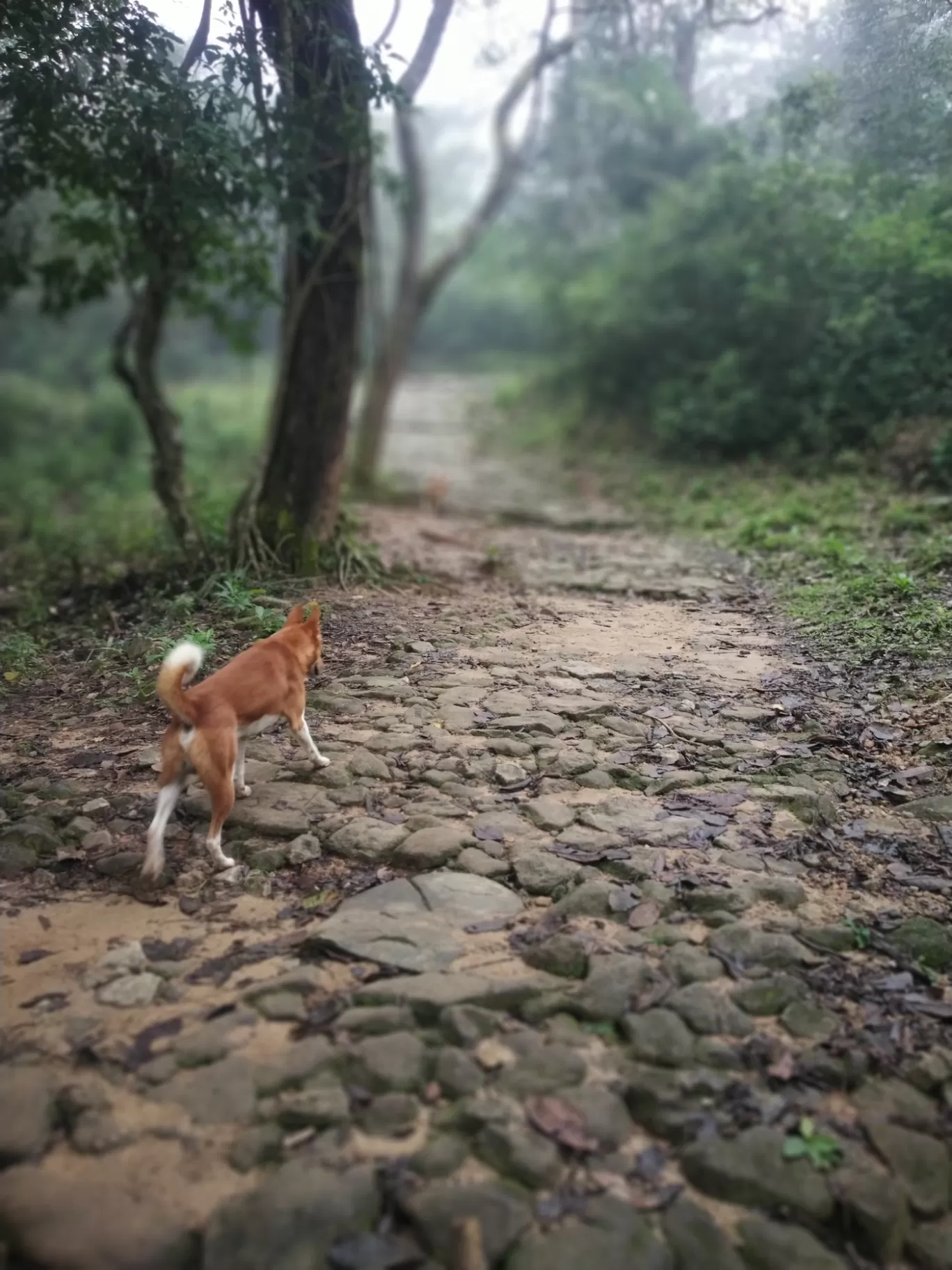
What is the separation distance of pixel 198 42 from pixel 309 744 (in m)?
4.47

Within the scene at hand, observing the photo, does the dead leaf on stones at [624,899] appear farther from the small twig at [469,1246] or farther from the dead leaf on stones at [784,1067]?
the small twig at [469,1246]

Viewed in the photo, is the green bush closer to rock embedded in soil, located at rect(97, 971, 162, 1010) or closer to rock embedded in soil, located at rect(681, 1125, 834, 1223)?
rock embedded in soil, located at rect(681, 1125, 834, 1223)

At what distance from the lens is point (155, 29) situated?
5.36 m

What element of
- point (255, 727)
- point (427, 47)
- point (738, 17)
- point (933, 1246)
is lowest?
point (933, 1246)

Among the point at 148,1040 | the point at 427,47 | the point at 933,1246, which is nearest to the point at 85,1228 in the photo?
the point at 148,1040

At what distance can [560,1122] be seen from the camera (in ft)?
8.68

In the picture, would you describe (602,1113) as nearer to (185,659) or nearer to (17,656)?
(185,659)

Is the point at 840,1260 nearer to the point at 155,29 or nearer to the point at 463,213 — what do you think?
the point at 155,29

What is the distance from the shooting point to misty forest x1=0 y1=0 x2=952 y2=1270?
2.54 m

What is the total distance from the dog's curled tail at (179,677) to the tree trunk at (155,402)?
5.44 m

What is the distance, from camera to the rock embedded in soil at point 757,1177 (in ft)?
8.21

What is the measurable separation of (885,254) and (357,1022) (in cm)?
930

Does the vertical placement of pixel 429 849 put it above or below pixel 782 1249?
above

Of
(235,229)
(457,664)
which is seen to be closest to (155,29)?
A: (235,229)
